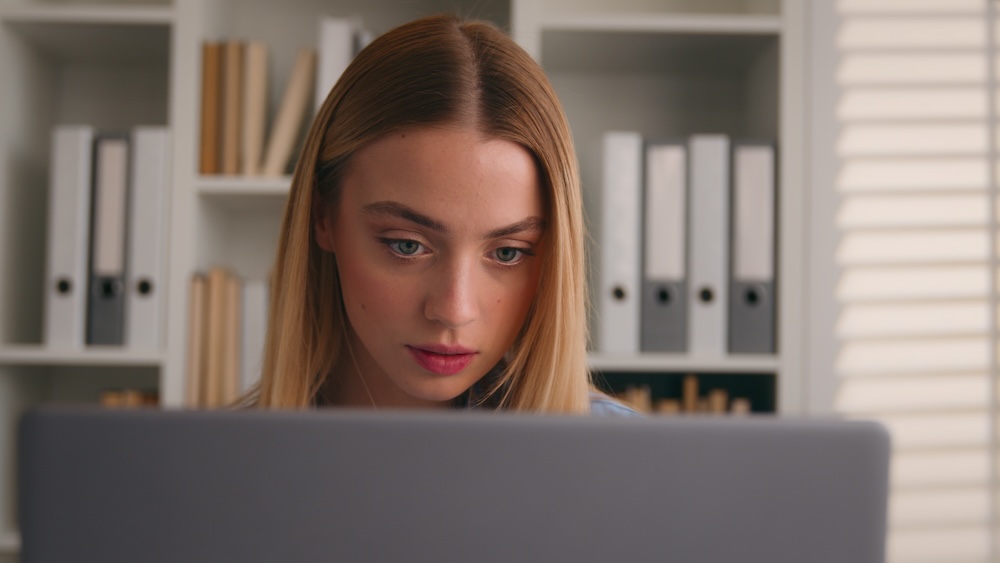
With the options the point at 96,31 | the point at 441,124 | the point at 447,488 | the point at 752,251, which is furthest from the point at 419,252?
the point at 96,31

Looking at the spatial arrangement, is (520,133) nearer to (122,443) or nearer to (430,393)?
(430,393)

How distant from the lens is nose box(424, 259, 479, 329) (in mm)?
761

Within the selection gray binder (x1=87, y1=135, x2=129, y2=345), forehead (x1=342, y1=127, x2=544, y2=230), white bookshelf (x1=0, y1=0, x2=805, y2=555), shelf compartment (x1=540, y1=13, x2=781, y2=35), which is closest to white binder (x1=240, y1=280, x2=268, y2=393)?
white bookshelf (x1=0, y1=0, x2=805, y2=555)

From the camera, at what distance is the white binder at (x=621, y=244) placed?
1.56 metres

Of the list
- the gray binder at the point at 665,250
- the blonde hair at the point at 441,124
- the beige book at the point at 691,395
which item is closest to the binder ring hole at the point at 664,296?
the gray binder at the point at 665,250

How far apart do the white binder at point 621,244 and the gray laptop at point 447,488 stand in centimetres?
123

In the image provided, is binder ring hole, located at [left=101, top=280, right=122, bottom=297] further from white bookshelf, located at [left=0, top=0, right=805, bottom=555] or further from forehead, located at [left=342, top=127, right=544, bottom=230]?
forehead, located at [left=342, top=127, right=544, bottom=230]

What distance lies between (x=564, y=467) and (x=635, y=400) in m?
1.36

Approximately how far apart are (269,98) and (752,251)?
3.53 feet

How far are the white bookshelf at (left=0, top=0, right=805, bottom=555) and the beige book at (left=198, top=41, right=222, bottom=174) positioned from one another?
0.07 ft

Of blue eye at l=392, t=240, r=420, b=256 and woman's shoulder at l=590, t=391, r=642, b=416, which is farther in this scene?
woman's shoulder at l=590, t=391, r=642, b=416

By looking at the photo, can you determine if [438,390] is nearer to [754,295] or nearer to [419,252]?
[419,252]

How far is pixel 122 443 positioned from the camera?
1.06 feet

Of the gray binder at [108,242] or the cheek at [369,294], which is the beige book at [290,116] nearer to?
the gray binder at [108,242]
